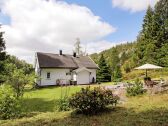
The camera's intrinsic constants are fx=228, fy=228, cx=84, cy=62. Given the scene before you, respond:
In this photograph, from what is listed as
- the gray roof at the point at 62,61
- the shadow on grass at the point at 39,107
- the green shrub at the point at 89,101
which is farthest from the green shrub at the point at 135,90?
the gray roof at the point at 62,61

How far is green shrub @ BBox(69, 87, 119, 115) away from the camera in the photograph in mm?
9914

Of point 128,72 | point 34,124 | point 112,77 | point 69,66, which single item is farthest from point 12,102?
point 128,72

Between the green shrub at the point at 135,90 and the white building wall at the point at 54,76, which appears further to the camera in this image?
the white building wall at the point at 54,76

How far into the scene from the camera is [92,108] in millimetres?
10133

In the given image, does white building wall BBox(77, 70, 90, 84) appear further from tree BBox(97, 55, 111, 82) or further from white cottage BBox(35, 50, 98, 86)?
tree BBox(97, 55, 111, 82)

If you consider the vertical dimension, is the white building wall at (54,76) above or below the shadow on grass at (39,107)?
above

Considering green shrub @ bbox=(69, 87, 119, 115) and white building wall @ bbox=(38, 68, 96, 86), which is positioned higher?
white building wall @ bbox=(38, 68, 96, 86)

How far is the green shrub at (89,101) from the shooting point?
32.5 feet

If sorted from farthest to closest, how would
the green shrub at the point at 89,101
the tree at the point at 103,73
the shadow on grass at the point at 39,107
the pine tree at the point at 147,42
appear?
the pine tree at the point at 147,42 < the tree at the point at 103,73 < the shadow on grass at the point at 39,107 < the green shrub at the point at 89,101

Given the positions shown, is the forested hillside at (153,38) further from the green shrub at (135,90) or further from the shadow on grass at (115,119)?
the shadow on grass at (115,119)

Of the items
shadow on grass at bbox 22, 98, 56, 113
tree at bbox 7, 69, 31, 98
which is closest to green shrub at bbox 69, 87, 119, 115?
shadow on grass at bbox 22, 98, 56, 113

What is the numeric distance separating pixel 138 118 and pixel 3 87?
6.64 meters

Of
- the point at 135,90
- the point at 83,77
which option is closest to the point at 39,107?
the point at 135,90

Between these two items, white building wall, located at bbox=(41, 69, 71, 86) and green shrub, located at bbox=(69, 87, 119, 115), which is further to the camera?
white building wall, located at bbox=(41, 69, 71, 86)
